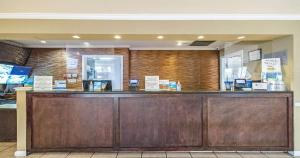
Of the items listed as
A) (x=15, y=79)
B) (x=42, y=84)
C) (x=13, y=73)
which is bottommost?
(x=42, y=84)

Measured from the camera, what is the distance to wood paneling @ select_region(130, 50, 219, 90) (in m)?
8.89

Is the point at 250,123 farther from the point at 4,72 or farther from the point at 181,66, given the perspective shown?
the point at 4,72

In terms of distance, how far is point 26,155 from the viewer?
170 inches

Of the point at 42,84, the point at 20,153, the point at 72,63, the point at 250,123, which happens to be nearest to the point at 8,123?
the point at 20,153

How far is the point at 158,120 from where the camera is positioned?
173 inches

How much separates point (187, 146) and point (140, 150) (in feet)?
2.81

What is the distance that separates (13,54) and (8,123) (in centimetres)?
290

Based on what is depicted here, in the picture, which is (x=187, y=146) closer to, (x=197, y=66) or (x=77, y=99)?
(x=77, y=99)

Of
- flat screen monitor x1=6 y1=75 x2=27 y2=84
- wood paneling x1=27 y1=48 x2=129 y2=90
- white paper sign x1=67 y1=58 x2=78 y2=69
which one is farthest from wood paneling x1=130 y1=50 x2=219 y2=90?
flat screen monitor x1=6 y1=75 x2=27 y2=84

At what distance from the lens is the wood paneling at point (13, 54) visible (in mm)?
6824

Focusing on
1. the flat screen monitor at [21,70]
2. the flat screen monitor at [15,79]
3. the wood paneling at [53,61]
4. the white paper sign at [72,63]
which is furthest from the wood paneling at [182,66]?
the flat screen monitor at [15,79]

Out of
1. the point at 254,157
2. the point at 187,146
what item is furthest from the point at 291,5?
the point at 187,146

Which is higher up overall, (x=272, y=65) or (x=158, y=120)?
(x=272, y=65)

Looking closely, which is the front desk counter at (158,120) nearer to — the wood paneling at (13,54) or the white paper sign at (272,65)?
the white paper sign at (272,65)
